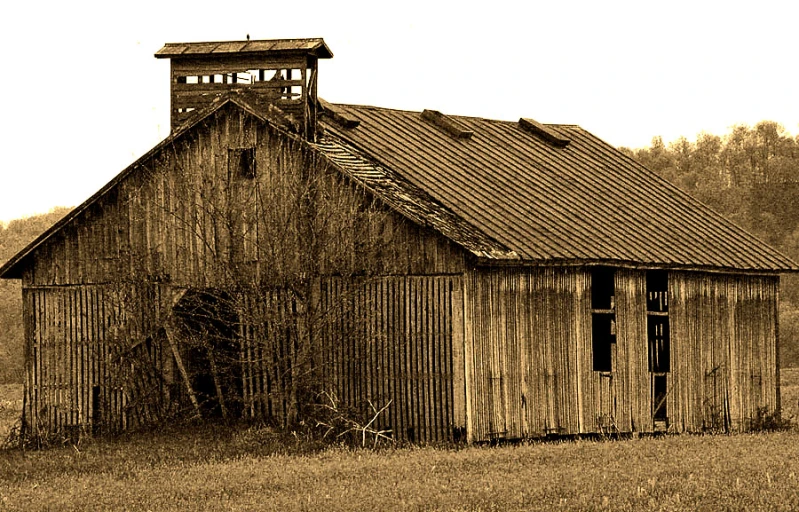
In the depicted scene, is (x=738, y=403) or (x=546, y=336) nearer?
(x=546, y=336)

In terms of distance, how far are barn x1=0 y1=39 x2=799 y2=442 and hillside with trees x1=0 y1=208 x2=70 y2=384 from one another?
31278 millimetres

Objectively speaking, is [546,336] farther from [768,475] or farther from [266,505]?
[266,505]

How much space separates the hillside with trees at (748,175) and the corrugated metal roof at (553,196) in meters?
43.7

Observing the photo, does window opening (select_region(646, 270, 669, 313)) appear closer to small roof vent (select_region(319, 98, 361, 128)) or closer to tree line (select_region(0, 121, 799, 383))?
small roof vent (select_region(319, 98, 361, 128))

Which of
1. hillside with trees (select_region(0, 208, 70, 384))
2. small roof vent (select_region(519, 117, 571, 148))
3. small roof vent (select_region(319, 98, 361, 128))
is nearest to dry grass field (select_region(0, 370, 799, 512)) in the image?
small roof vent (select_region(319, 98, 361, 128))

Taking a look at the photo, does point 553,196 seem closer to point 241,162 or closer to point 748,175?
point 241,162

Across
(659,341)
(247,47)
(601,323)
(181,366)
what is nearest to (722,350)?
(659,341)

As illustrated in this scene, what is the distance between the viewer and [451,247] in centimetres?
2775

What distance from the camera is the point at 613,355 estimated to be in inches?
1227

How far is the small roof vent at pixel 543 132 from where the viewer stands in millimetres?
37406

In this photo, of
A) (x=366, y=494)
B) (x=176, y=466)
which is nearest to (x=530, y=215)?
(x=176, y=466)

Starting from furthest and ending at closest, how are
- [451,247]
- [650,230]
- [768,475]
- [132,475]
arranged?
1. [650,230]
2. [451,247]
3. [132,475]
4. [768,475]

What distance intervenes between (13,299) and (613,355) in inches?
2005

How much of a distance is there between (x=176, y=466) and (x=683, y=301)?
1253 centimetres
